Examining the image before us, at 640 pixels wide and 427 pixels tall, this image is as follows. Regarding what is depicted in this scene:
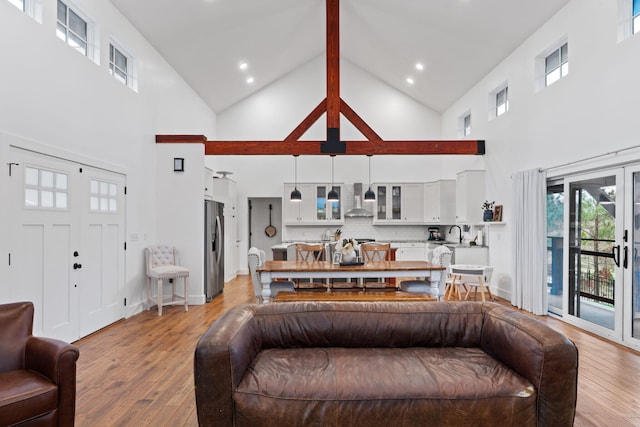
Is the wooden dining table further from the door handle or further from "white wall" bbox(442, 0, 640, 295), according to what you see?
"white wall" bbox(442, 0, 640, 295)

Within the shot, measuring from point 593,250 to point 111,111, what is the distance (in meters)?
6.16

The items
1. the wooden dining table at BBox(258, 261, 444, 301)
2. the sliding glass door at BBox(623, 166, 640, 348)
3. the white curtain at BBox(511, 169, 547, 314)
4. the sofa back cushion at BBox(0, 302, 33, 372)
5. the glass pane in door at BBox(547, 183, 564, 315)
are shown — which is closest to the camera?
the sofa back cushion at BBox(0, 302, 33, 372)

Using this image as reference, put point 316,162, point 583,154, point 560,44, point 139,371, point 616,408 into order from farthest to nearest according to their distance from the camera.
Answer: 1. point 316,162
2. point 560,44
3. point 583,154
4. point 139,371
5. point 616,408

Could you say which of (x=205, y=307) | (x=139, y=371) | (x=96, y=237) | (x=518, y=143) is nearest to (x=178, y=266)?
(x=205, y=307)

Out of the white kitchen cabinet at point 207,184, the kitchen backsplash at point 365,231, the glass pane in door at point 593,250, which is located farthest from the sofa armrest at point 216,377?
the kitchen backsplash at point 365,231

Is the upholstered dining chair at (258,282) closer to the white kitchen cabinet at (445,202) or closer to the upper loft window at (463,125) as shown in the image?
the white kitchen cabinet at (445,202)

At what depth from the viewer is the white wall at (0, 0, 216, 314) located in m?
3.19

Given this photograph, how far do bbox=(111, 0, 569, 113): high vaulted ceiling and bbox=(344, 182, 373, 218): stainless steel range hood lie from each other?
2.69 metres

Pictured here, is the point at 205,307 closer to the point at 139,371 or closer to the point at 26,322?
the point at 139,371

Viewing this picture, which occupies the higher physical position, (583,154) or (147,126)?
(147,126)

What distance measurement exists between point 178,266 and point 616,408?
5.30m

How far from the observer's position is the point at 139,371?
318cm

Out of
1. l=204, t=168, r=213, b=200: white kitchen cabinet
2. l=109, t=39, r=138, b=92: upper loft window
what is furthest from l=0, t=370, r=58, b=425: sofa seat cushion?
l=204, t=168, r=213, b=200: white kitchen cabinet

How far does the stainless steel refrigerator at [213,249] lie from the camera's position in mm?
6035
